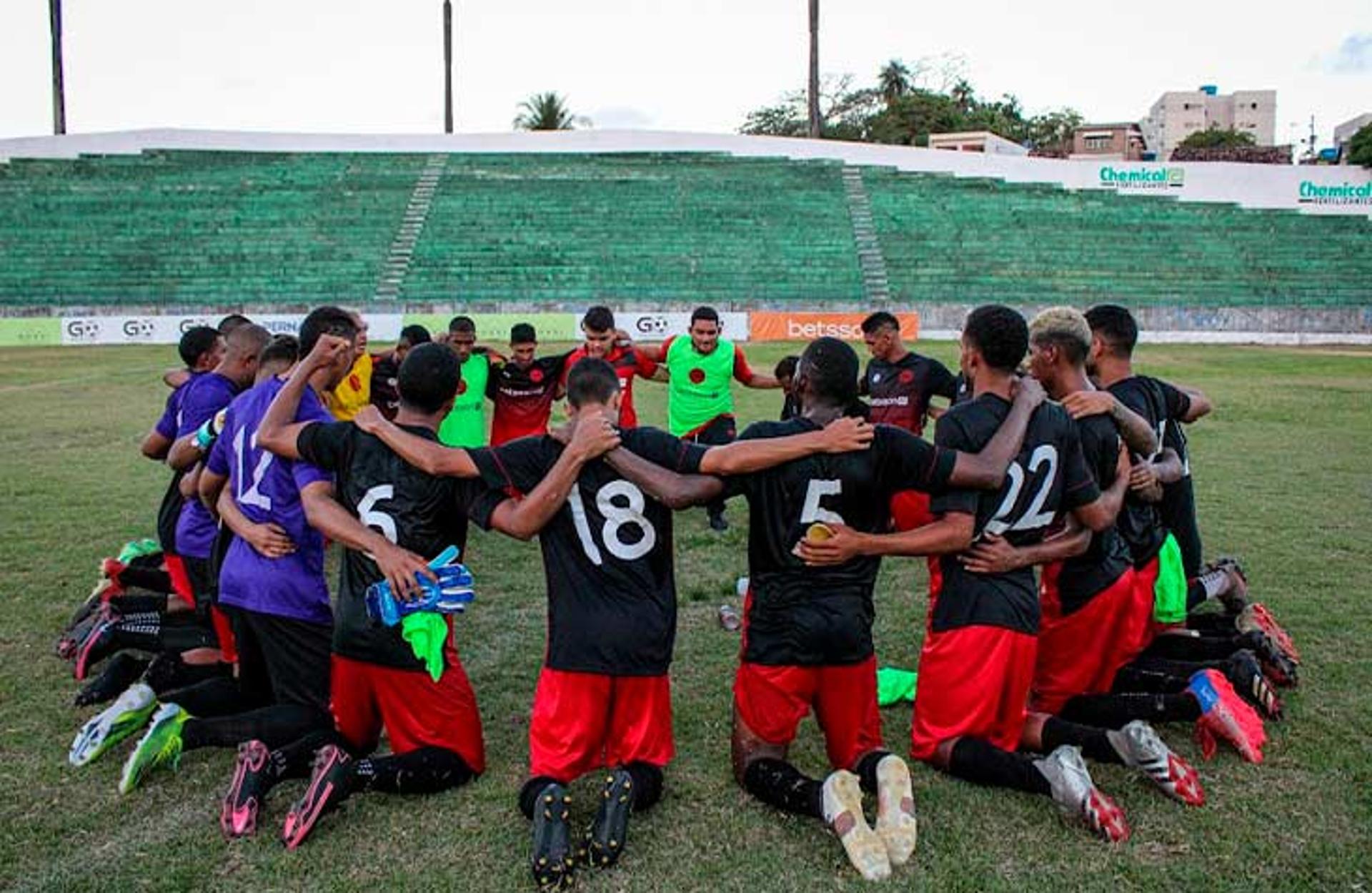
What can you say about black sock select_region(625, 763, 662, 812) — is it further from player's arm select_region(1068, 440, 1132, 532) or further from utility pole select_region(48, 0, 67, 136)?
utility pole select_region(48, 0, 67, 136)

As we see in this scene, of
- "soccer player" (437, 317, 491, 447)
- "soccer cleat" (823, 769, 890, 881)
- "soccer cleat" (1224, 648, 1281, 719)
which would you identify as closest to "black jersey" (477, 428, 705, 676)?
"soccer cleat" (823, 769, 890, 881)

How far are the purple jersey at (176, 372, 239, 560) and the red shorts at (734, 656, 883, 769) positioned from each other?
335 cm

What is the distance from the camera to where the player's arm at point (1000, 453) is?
170 inches

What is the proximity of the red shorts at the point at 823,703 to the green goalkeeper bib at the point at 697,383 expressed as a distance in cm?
536

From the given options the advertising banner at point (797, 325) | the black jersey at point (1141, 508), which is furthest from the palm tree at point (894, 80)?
the black jersey at point (1141, 508)

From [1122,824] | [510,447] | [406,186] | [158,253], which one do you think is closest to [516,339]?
[510,447]

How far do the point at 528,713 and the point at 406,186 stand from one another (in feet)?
125

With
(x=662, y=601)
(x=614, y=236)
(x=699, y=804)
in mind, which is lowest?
(x=699, y=804)

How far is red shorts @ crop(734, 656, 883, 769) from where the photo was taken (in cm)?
437

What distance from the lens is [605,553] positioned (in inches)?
168

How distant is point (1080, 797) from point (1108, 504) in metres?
1.41

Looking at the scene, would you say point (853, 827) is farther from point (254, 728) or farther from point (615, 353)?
point (615, 353)

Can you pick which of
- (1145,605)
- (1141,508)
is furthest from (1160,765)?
(1141,508)

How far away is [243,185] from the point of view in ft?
130
